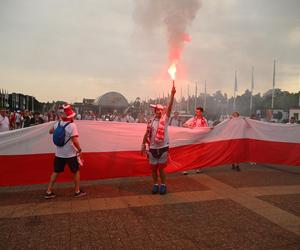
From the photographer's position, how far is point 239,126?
9.09 meters

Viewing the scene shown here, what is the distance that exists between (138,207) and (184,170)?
9.24 ft

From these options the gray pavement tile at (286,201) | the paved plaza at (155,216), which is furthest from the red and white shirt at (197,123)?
the gray pavement tile at (286,201)

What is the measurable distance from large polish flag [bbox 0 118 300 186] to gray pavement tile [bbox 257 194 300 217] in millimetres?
2389

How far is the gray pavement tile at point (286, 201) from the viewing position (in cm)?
555

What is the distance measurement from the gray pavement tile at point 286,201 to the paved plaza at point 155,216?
0.02 meters

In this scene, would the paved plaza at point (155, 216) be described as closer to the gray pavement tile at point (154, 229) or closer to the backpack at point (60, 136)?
the gray pavement tile at point (154, 229)

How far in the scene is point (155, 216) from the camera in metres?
5.15

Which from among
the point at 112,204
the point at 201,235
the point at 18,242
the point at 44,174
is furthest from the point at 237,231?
the point at 44,174

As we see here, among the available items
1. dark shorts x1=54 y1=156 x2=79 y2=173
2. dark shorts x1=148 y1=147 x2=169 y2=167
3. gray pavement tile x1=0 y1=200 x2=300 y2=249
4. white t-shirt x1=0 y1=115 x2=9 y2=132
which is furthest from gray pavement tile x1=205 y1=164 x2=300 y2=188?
white t-shirt x1=0 y1=115 x2=9 y2=132

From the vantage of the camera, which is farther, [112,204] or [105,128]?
[105,128]

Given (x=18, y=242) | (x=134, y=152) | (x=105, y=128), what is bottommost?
(x=18, y=242)

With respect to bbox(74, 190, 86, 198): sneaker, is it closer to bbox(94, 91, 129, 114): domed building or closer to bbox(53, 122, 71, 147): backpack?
bbox(53, 122, 71, 147): backpack

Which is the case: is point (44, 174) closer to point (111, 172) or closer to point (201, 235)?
point (111, 172)

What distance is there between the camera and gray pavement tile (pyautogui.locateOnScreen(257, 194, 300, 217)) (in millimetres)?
5547
